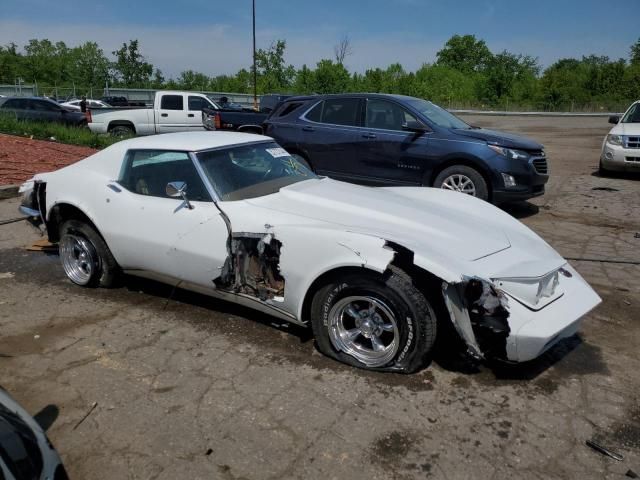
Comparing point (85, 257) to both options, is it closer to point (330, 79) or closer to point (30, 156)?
point (30, 156)

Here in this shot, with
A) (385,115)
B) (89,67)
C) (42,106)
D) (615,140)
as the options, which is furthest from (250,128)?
(89,67)

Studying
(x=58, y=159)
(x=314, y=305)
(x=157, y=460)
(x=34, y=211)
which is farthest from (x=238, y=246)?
(x=58, y=159)

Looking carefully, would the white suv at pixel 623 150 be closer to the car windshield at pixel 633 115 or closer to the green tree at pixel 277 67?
the car windshield at pixel 633 115

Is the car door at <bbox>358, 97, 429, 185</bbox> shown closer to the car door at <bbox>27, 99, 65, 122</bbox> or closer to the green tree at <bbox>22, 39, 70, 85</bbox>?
the car door at <bbox>27, 99, 65, 122</bbox>

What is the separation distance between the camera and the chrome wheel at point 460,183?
23.6 feet

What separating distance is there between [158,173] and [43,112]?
1543 cm

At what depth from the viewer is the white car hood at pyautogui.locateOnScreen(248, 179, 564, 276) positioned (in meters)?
3.16

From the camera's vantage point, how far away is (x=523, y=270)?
10.1ft

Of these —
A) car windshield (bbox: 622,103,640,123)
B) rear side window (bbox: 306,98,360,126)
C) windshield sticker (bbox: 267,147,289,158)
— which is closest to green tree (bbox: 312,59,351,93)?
car windshield (bbox: 622,103,640,123)

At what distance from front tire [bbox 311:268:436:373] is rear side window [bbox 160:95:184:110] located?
47.5 ft

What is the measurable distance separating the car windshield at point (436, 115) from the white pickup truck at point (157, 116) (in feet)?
28.7

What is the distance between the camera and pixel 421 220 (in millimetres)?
3461

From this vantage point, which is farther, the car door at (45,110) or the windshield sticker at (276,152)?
the car door at (45,110)

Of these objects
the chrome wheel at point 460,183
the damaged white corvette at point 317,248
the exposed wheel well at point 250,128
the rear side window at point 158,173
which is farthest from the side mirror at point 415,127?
the exposed wheel well at point 250,128
